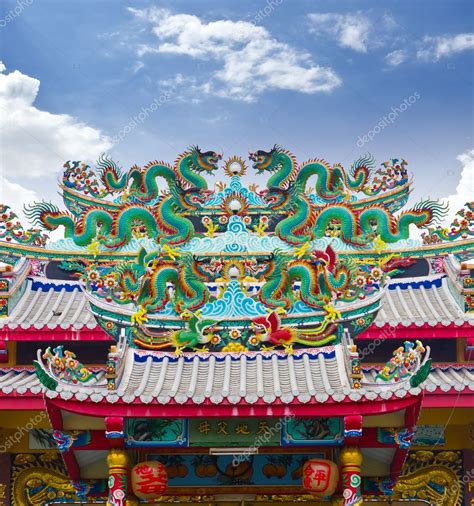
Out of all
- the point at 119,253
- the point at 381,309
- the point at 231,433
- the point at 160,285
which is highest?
the point at 119,253

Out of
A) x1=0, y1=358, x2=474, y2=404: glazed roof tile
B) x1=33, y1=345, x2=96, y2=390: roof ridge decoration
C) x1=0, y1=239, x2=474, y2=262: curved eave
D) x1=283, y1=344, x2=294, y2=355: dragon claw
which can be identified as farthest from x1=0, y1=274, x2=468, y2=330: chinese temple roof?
x1=33, y1=345, x2=96, y2=390: roof ridge decoration

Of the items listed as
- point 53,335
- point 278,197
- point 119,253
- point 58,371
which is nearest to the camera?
point 58,371

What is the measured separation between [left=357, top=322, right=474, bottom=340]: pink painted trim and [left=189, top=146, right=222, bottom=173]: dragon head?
3.70m

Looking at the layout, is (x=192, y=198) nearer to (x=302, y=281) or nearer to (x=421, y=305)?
(x=302, y=281)

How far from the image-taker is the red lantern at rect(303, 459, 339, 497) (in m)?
11.0

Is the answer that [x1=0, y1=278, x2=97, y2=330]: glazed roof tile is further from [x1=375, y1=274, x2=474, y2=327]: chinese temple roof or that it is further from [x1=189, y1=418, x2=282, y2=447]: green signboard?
[x1=375, y1=274, x2=474, y2=327]: chinese temple roof

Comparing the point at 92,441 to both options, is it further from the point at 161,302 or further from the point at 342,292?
the point at 342,292

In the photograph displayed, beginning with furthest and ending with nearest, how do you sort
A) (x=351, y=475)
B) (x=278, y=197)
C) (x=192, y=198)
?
(x=192, y=198)
(x=278, y=197)
(x=351, y=475)

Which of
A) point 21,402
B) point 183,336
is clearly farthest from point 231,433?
point 21,402

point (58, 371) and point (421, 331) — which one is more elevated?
point (421, 331)

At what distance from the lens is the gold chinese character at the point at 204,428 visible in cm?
1098

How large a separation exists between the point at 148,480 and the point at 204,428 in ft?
2.97

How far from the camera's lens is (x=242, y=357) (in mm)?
11820

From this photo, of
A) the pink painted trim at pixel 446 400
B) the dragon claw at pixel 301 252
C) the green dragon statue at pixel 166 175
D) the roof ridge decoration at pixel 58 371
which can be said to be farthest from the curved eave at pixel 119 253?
the roof ridge decoration at pixel 58 371
